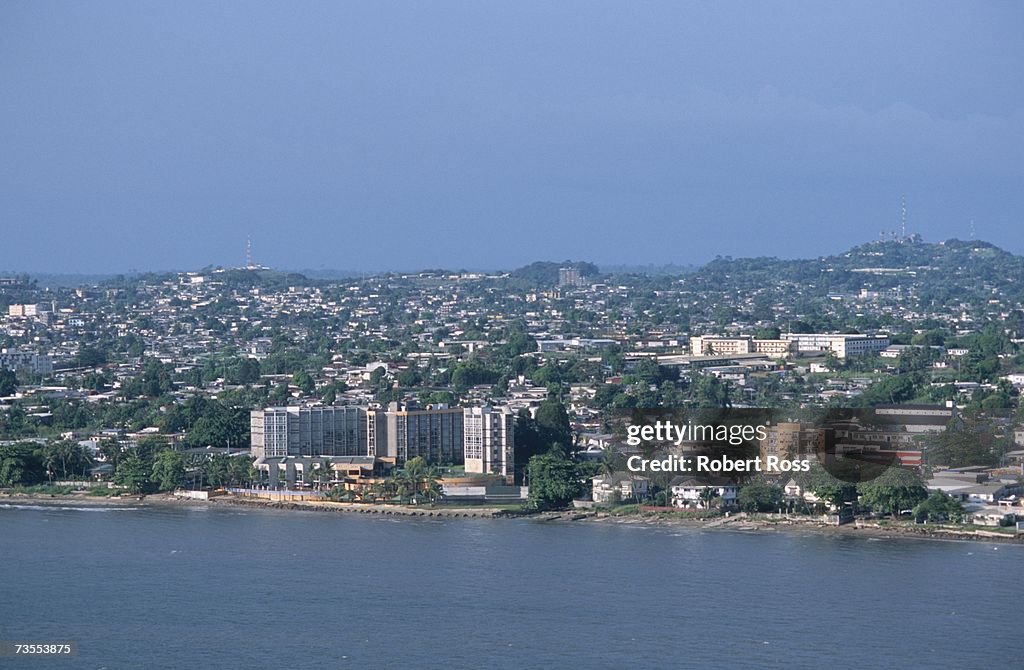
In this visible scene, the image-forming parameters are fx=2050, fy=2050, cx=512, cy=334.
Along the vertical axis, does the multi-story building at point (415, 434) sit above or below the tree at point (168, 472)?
above

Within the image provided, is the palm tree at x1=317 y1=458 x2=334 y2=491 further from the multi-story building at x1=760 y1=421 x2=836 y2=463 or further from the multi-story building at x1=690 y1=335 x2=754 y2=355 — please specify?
the multi-story building at x1=690 y1=335 x2=754 y2=355

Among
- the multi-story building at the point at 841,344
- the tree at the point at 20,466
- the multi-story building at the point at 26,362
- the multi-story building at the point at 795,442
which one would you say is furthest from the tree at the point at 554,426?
the multi-story building at the point at 26,362

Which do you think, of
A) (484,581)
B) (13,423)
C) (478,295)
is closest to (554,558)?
(484,581)

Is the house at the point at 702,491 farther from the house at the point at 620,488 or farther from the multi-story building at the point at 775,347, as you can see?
the multi-story building at the point at 775,347

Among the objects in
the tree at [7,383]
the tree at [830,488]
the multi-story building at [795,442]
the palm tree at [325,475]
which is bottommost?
the tree at [830,488]

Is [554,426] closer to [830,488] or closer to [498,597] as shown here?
[830,488]

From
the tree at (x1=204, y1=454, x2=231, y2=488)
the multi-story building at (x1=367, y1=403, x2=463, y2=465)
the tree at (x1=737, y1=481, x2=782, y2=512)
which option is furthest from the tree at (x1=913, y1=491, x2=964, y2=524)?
the tree at (x1=204, y1=454, x2=231, y2=488)
